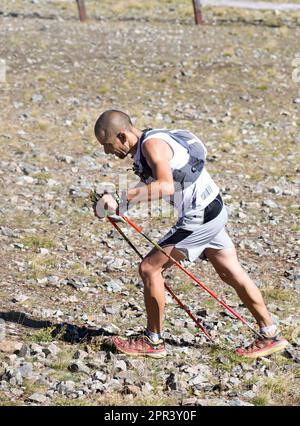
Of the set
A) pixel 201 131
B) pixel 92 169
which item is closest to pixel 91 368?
pixel 92 169

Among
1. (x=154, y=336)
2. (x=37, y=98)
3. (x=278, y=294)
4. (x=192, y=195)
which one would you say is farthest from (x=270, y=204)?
(x=37, y=98)

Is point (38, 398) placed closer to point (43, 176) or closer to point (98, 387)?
point (98, 387)

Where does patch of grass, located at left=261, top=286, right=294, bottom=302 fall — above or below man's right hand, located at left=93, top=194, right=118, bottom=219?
below

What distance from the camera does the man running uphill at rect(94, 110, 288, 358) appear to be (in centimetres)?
741

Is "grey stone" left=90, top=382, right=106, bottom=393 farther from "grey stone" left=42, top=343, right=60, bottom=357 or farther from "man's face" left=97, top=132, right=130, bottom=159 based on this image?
"man's face" left=97, top=132, right=130, bottom=159

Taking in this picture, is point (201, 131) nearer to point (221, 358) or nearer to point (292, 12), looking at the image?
point (221, 358)

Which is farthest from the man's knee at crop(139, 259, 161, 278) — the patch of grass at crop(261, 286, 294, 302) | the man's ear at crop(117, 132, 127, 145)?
the patch of grass at crop(261, 286, 294, 302)

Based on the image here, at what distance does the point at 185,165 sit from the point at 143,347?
1.80 meters

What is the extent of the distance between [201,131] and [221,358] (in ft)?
34.2

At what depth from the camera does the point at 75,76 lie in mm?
21781

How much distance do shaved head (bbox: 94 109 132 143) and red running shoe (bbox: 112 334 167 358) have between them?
6.49 feet

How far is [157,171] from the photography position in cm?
727

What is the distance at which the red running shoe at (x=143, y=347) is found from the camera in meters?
8.09

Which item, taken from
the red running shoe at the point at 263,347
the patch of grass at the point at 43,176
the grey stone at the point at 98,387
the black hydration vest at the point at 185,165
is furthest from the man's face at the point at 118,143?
the patch of grass at the point at 43,176
